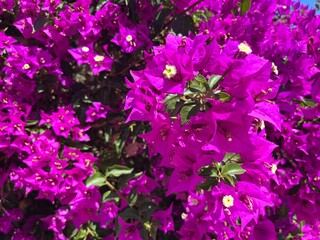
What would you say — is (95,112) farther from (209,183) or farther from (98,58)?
(209,183)

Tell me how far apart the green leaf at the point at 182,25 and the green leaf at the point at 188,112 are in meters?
0.79

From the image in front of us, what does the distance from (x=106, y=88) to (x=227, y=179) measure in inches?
37.2

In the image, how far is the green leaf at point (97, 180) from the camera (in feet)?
5.06

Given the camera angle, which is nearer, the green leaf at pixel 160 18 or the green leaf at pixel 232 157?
the green leaf at pixel 232 157

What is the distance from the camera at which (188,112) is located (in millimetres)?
911

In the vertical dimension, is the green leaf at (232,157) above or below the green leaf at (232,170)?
below

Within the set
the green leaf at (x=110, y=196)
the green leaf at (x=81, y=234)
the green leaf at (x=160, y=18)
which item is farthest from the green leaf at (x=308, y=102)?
the green leaf at (x=81, y=234)

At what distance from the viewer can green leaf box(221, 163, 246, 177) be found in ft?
3.42

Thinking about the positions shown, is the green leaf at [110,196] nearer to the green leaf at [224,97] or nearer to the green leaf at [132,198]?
the green leaf at [132,198]

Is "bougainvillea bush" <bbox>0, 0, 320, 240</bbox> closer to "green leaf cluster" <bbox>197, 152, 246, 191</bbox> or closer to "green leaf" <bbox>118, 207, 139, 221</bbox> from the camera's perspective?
"green leaf" <bbox>118, 207, 139, 221</bbox>

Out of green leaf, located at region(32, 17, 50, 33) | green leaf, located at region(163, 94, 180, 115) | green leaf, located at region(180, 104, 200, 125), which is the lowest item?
green leaf, located at region(32, 17, 50, 33)

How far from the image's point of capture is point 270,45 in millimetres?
1667

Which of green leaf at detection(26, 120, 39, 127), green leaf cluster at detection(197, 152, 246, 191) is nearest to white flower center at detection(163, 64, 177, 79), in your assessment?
green leaf cluster at detection(197, 152, 246, 191)

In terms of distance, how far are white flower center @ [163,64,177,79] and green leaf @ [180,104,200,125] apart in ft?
0.27
